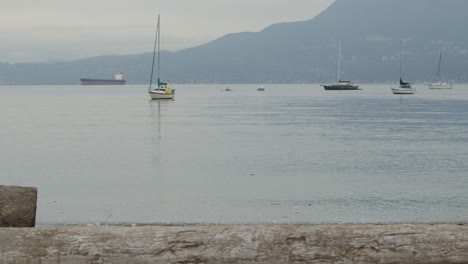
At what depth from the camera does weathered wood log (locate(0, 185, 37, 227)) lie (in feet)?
16.3

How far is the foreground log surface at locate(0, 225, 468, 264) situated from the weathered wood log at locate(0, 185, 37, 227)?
35 cm

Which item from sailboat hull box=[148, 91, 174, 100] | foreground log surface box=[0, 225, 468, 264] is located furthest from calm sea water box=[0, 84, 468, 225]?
sailboat hull box=[148, 91, 174, 100]

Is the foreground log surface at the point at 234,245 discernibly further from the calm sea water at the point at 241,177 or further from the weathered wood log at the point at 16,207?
the calm sea water at the point at 241,177

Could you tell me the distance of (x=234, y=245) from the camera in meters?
4.62

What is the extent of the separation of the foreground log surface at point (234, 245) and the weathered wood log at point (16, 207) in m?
0.35

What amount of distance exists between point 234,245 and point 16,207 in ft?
5.67

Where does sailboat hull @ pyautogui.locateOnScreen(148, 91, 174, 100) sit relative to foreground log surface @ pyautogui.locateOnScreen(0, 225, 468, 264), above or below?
above

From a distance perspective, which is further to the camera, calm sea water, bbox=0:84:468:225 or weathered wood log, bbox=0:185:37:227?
calm sea water, bbox=0:84:468:225

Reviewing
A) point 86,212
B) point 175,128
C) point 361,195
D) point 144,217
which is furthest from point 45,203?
point 175,128

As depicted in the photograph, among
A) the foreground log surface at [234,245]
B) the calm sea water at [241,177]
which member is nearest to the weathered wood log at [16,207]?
the foreground log surface at [234,245]

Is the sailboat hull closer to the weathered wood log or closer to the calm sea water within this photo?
the calm sea water

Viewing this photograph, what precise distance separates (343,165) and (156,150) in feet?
23.8

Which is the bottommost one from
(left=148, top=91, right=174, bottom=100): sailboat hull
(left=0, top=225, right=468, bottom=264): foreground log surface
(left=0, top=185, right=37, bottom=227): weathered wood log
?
(left=0, top=225, right=468, bottom=264): foreground log surface

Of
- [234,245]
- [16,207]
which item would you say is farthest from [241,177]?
[234,245]
